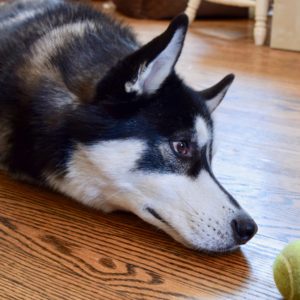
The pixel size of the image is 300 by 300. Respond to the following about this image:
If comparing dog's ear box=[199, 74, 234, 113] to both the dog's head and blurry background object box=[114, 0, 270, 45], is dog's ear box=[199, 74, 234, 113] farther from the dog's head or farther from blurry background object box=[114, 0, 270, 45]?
blurry background object box=[114, 0, 270, 45]

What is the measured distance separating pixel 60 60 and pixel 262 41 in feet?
9.12

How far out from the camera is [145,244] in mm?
1232

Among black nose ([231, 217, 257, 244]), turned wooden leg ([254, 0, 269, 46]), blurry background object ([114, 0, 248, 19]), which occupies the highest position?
black nose ([231, 217, 257, 244])

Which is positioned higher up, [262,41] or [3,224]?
[3,224]

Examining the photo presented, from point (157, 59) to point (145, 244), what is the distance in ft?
1.55

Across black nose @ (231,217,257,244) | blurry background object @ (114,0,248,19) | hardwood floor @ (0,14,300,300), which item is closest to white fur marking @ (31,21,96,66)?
hardwood floor @ (0,14,300,300)

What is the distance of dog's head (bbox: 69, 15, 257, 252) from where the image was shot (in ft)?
3.71

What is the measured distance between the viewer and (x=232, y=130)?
2.03 m

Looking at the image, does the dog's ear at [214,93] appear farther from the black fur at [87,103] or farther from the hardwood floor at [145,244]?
the hardwood floor at [145,244]

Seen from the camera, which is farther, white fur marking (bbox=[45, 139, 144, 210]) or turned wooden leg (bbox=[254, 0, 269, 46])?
turned wooden leg (bbox=[254, 0, 269, 46])

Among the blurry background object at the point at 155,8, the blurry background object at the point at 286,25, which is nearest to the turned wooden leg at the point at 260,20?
the blurry background object at the point at 286,25

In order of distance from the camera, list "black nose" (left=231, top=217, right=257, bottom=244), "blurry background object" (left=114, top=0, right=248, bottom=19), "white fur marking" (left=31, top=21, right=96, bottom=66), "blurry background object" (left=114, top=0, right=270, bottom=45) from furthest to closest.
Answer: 1. "blurry background object" (left=114, top=0, right=248, bottom=19)
2. "blurry background object" (left=114, top=0, right=270, bottom=45)
3. "white fur marking" (left=31, top=21, right=96, bottom=66)
4. "black nose" (left=231, top=217, right=257, bottom=244)

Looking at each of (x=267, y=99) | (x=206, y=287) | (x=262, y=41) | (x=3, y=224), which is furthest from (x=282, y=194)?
(x=262, y=41)

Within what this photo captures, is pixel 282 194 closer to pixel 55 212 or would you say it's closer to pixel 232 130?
pixel 232 130
